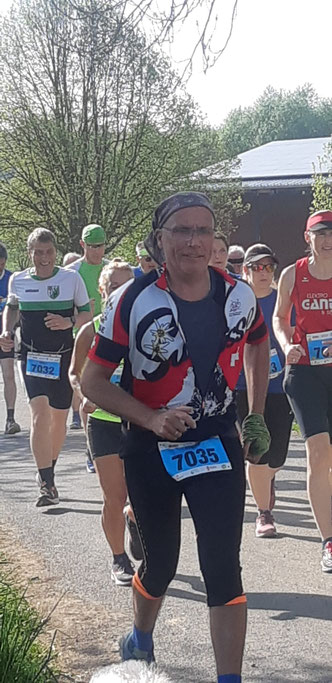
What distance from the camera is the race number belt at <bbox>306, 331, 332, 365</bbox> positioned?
6.53 m

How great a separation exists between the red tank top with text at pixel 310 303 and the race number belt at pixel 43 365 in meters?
2.47

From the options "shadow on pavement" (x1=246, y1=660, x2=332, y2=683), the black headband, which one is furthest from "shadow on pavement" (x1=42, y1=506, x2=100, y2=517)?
the black headband

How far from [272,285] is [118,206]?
85.6 ft

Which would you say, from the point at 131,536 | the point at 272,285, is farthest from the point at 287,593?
the point at 272,285

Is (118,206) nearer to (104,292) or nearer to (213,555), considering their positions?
(104,292)

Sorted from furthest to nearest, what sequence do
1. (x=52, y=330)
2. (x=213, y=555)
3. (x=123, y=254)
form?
(x=123, y=254), (x=52, y=330), (x=213, y=555)

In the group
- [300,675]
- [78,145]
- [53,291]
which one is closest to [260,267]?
[53,291]

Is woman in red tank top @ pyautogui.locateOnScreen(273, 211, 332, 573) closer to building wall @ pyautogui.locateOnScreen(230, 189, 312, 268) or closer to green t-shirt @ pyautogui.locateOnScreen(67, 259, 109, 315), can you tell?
green t-shirt @ pyautogui.locateOnScreen(67, 259, 109, 315)

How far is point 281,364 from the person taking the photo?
779 centimetres

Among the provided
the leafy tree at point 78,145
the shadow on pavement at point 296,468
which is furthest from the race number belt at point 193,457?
the leafy tree at point 78,145

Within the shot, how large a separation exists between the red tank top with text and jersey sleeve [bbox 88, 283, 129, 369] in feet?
8.30

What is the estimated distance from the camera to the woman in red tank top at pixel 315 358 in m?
6.40

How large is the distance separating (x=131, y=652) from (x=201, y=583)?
1.75 metres

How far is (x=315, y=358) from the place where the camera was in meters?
6.54
